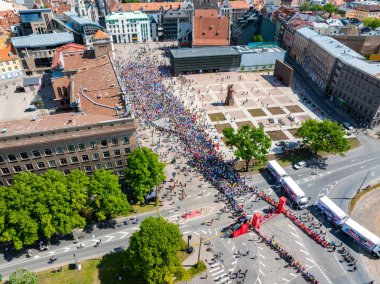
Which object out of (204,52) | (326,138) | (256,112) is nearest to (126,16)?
(204,52)

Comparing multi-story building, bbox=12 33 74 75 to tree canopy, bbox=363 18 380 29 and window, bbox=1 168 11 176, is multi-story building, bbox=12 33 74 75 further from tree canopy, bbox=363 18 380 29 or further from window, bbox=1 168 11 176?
tree canopy, bbox=363 18 380 29

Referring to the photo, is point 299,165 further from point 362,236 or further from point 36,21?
point 36,21

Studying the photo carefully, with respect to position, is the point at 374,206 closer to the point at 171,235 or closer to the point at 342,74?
Result: the point at 171,235

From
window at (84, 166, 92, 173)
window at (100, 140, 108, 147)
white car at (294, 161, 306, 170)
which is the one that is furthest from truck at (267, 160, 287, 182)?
window at (84, 166, 92, 173)

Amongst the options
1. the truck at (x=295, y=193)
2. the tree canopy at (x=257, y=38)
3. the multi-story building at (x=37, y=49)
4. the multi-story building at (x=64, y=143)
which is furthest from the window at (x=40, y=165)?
the tree canopy at (x=257, y=38)

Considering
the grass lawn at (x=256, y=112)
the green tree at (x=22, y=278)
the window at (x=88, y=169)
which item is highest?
the window at (x=88, y=169)

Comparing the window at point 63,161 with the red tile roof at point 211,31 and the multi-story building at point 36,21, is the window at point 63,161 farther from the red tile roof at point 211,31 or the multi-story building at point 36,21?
the multi-story building at point 36,21
